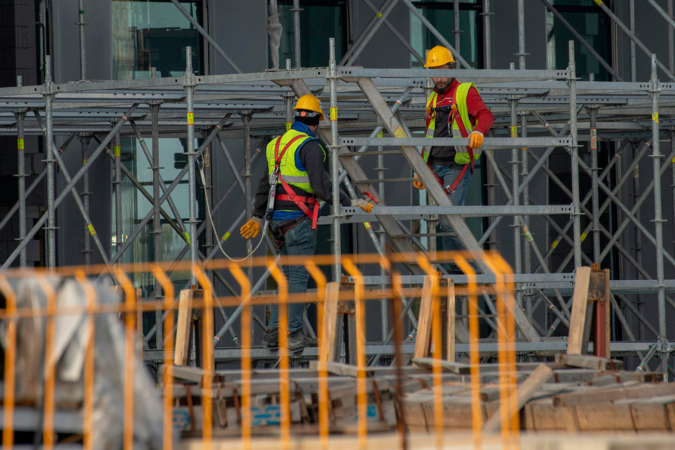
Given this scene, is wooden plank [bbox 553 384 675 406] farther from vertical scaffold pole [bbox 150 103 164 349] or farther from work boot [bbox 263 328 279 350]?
vertical scaffold pole [bbox 150 103 164 349]

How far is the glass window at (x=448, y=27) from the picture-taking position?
15156 mm

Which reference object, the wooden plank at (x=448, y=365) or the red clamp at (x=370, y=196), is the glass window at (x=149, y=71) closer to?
the red clamp at (x=370, y=196)

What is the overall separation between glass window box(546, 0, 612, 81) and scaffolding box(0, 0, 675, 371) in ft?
5.06

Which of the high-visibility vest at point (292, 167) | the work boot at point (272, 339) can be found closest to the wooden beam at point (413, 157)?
the high-visibility vest at point (292, 167)

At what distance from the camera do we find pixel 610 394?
588 centimetres

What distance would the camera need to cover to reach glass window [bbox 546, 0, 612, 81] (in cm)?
1596

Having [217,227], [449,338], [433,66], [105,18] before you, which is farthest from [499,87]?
[105,18]

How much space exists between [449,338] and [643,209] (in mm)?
9574

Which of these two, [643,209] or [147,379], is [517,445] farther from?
[643,209]

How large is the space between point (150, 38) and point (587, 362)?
30.6ft

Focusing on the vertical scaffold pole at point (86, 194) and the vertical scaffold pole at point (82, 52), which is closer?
the vertical scaffold pole at point (82, 52)

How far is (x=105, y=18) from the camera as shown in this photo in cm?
1346

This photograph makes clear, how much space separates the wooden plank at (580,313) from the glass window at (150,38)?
332 inches

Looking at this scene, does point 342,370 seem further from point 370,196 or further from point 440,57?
point 440,57
